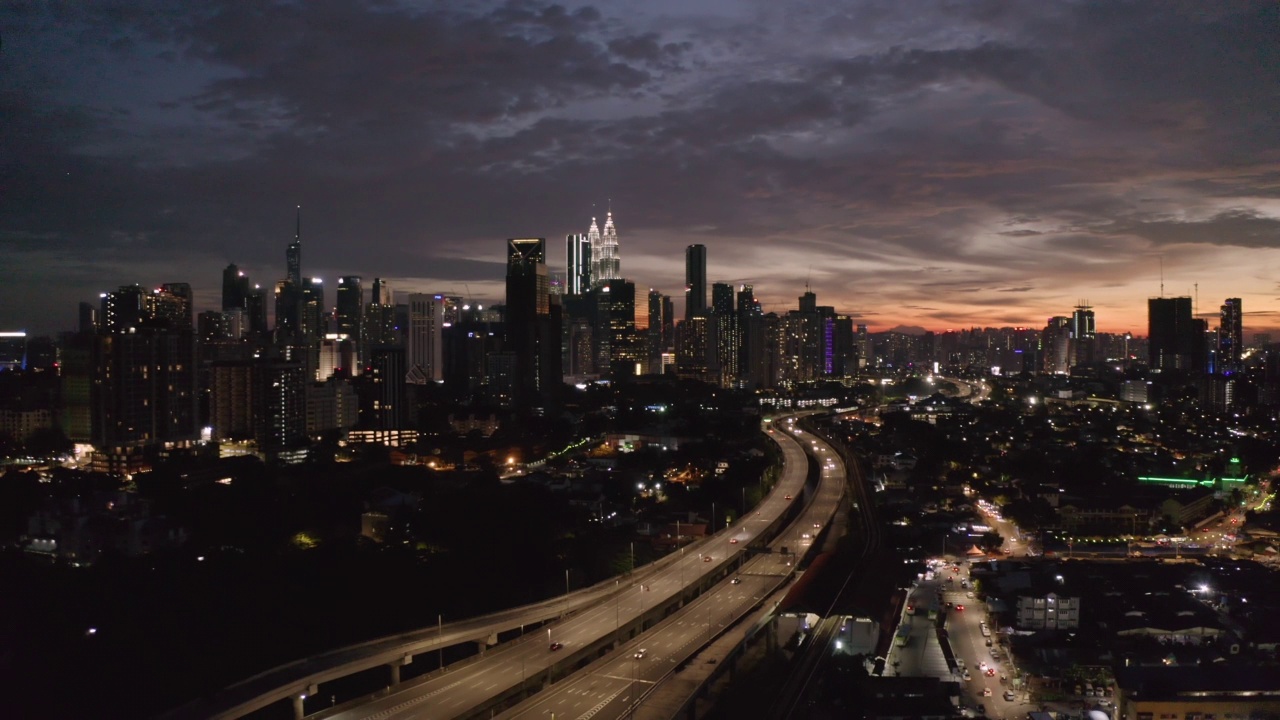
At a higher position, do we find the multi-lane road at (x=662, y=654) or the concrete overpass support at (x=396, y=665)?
the concrete overpass support at (x=396, y=665)

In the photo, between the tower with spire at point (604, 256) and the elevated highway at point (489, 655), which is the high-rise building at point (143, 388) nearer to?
the elevated highway at point (489, 655)

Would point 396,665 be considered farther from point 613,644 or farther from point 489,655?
point 613,644

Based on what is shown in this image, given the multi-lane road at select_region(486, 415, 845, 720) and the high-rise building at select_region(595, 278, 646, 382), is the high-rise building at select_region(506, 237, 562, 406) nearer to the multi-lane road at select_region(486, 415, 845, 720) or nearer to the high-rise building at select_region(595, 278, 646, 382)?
the high-rise building at select_region(595, 278, 646, 382)

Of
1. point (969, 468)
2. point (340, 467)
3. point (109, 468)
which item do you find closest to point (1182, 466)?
point (969, 468)

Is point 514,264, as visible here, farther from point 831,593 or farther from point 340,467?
point 831,593

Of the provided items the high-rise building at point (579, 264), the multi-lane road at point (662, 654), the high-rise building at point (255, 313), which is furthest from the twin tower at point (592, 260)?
the multi-lane road at point (662, 654)

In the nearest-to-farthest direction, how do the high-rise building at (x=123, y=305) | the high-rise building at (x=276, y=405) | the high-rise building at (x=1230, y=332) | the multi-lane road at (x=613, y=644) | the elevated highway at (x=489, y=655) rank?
the elevated highway at (x=489, y=655), the multi-lane road at (x=613, y=644), the high-rise building at (x=276, y=405), the high-rise building at (x=123, y=305), the high-rise building at (x=1230, y=332)

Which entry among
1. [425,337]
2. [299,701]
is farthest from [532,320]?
[299,701]

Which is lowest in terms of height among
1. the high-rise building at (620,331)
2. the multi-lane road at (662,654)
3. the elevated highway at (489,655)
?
the multi-lane road at (662,654)
